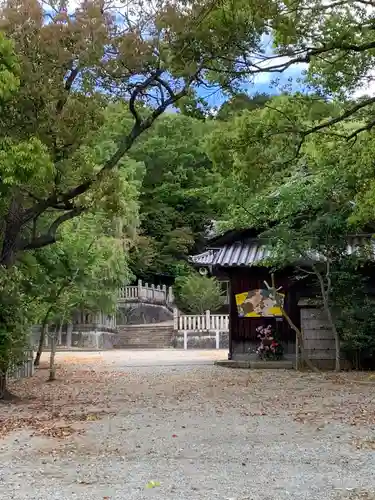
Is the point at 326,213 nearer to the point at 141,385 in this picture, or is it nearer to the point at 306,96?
the point at 306,96

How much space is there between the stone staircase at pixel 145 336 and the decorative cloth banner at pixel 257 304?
13.1 meters

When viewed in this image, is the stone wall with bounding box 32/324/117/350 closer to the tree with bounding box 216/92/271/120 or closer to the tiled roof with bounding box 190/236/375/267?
the tiled roof with bounding box 190/236/375/267

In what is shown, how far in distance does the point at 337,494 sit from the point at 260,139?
7681mm

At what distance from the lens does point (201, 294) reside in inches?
1258

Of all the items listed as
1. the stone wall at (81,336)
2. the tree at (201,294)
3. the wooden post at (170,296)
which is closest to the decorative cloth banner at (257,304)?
the stone wall at (81,336)

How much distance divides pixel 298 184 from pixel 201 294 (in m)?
18.1

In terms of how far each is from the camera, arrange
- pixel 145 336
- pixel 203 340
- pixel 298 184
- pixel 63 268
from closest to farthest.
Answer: pixel 63 268, pixel 298 184, pixel 203 340, pixel 145 336

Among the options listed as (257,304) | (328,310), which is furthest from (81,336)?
(328,310)

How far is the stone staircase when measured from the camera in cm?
2973

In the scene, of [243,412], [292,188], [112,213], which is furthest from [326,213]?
[243,412]

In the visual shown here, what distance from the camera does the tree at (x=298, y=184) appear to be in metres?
11.0

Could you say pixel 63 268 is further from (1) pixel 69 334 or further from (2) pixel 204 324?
(2) pixel 204 324

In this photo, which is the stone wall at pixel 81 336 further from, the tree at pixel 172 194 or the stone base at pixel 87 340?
the tree at pixel 172 194

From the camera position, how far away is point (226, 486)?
4.68 metres
